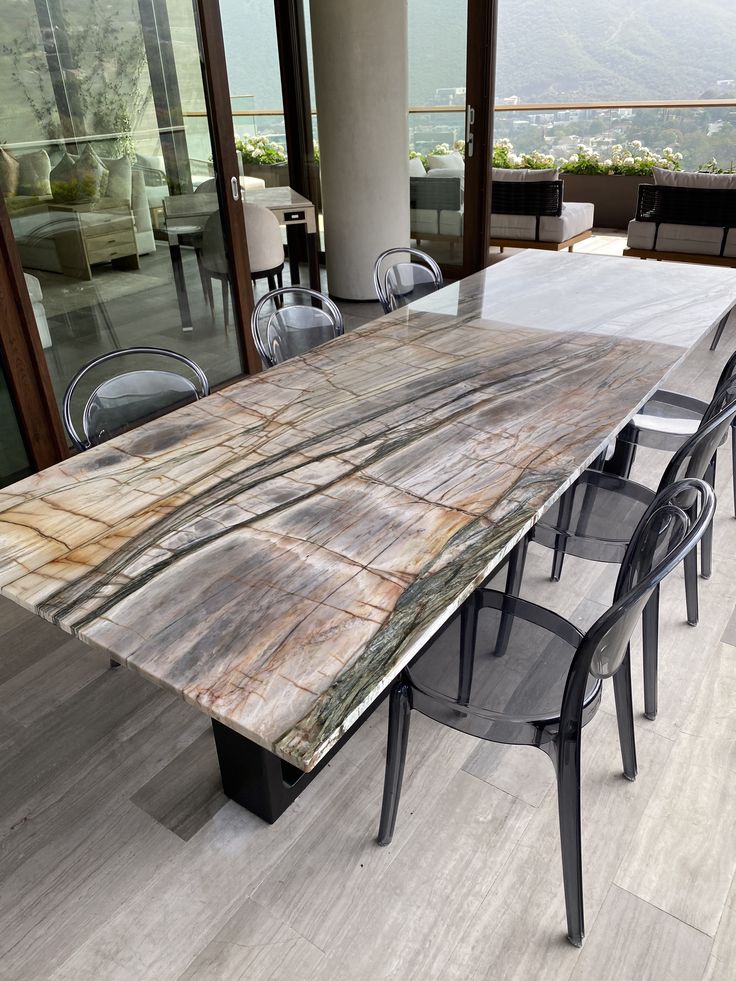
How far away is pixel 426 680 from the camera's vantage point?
1.43 m

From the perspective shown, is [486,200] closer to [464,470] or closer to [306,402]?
[306,402]

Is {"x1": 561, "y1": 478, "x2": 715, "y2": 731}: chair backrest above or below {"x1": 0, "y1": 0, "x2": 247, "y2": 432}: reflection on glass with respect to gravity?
below

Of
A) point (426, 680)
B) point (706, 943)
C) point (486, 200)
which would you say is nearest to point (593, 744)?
point (706, 943)

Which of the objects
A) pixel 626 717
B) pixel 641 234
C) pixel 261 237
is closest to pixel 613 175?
pixel 641 234

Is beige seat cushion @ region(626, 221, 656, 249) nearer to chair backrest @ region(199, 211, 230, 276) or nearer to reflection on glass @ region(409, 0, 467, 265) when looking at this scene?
reflection on glass @ region(409, 0, 467, 265)

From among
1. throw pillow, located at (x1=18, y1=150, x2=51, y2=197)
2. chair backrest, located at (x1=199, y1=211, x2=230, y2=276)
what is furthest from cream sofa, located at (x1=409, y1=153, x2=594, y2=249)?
throw pillow, located at (x1=18, y1=150, x2=51, y2=197)

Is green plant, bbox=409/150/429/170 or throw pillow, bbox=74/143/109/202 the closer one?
throw pillow, bbox=74/143/109/202

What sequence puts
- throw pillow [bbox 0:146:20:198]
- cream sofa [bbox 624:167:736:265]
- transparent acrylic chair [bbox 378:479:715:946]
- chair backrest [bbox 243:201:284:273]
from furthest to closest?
cream sofa [bbox 624:167:736:265] < chair backrest [bbox 243:201:284:273] < throw pillow [bbox 0:146:20:198] < transparent acrylic chair [bbox 378:479:715:946]

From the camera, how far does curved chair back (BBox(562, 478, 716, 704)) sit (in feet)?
3.79

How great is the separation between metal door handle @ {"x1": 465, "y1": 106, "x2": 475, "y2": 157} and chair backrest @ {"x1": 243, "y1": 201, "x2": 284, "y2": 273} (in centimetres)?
164

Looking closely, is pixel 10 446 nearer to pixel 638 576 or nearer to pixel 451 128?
pixel 638 576

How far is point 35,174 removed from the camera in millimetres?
2854

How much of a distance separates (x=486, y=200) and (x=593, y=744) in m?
4.46

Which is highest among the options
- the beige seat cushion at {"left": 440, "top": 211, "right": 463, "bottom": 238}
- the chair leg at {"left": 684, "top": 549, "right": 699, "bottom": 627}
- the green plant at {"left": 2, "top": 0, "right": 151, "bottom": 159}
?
the green plant at {"left": 2, "top": 0, "right": 151, "bottom": 159}
